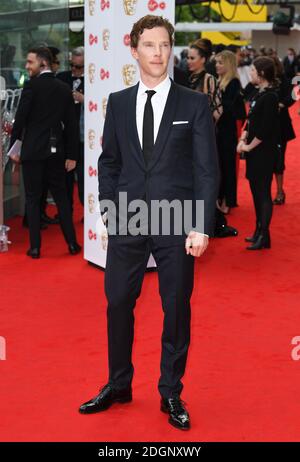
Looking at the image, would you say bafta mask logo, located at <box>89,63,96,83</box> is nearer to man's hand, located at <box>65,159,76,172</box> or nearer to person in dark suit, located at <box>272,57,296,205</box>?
man's hand, located at <box>65,159,76,172</box>

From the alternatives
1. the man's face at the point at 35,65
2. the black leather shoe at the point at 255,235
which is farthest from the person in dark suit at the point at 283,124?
the man's face at the point at 35,65

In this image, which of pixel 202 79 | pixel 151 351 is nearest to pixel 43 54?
pixel 202 79

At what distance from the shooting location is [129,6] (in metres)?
6.49

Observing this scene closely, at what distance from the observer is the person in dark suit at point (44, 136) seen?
7.23 m

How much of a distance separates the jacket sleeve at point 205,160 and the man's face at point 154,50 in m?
0.24

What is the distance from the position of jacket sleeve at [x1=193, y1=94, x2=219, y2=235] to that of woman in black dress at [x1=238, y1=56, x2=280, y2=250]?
3.69m

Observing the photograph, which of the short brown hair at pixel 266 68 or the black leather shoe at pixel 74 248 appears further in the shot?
the black leather shoe at pixel 74 248

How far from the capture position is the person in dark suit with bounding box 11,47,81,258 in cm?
723

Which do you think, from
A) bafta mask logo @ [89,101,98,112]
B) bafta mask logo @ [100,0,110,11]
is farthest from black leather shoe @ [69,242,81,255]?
bafta mask logo @ [100,0,110,11]

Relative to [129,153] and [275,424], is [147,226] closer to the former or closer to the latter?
[129,153]

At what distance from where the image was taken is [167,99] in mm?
3807

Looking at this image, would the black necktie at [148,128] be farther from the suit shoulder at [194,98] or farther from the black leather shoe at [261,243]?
the black leather shoe at [261,243]

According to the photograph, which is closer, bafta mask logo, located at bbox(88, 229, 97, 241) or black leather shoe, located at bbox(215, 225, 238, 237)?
bafta mask logo, located at bbox(88, 229, 97, 241)

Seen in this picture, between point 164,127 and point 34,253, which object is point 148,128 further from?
point 34,253
